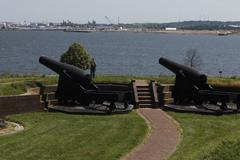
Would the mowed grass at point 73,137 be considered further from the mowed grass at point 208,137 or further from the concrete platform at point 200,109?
the concrete platform at point 200,109

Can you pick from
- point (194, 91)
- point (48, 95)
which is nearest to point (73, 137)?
point (48, 95)

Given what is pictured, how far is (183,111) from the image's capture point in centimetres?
2478

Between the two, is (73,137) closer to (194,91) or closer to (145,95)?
(145,95)

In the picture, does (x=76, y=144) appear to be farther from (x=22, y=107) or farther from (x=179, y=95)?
(x=179, y=95)

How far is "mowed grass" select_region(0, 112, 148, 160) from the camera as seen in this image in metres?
15.8

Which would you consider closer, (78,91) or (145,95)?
(78,91)

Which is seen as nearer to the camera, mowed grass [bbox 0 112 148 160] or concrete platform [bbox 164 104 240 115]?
mowed grass [bbox 0 112 148 160]

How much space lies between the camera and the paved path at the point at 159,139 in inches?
626

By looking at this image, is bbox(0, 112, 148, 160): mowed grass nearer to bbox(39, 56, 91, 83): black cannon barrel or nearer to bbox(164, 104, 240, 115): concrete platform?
bbox(39, 56, 91, 83): black cannon barrel

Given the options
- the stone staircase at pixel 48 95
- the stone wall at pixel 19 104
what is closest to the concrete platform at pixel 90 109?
the stone staircase at pixel 48 95

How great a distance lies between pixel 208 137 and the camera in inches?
738

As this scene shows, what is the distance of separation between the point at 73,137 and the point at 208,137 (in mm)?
4316

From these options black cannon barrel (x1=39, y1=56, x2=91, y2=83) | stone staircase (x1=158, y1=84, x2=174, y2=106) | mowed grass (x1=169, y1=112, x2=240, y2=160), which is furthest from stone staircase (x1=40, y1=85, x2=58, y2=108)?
mowed grass (x1=169, y1=112, x2=240, y2=160)

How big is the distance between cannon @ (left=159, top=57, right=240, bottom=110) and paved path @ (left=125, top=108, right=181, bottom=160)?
2133mm
